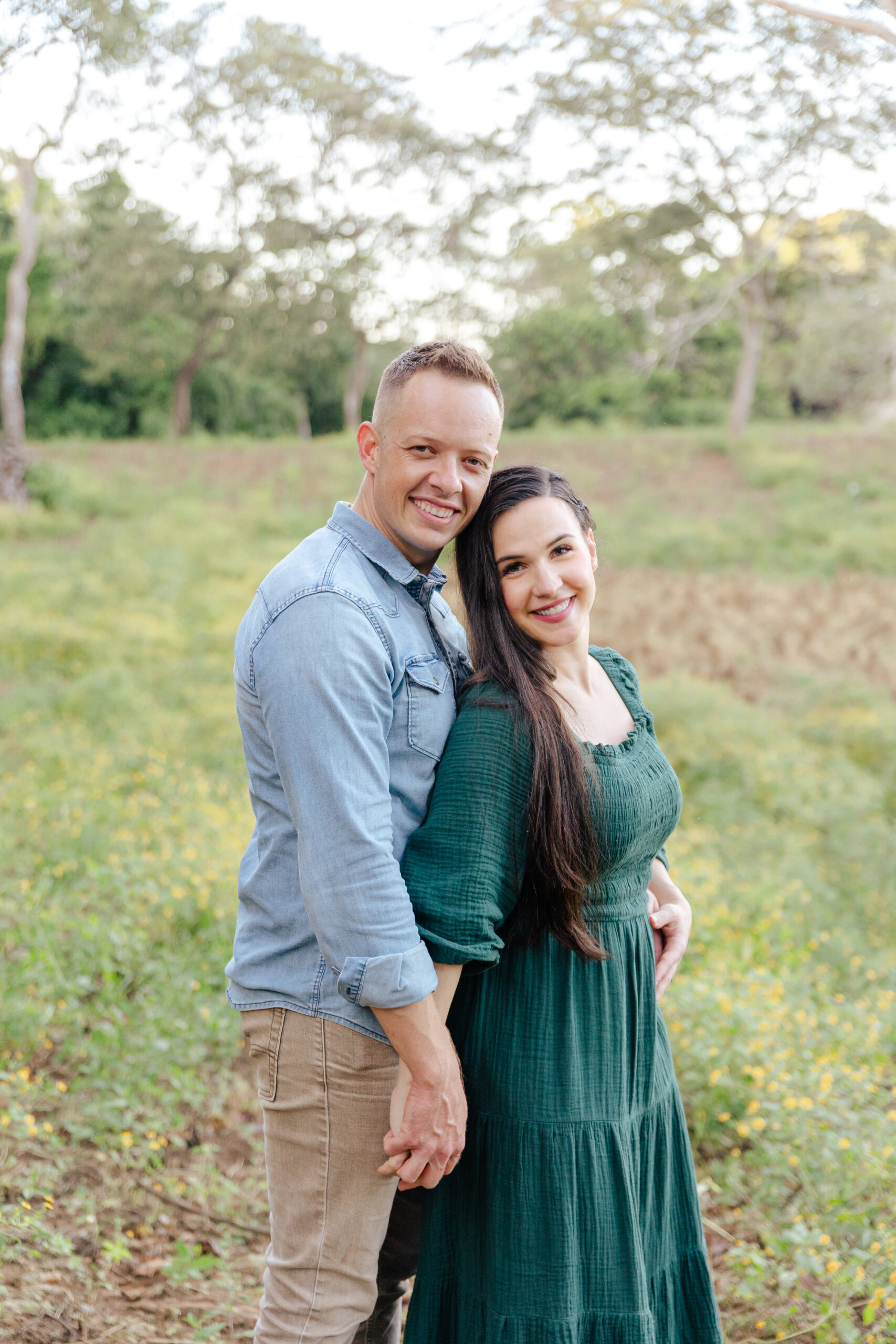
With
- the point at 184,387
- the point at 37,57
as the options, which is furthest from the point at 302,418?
the point at 37,57

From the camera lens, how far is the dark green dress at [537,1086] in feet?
5.22

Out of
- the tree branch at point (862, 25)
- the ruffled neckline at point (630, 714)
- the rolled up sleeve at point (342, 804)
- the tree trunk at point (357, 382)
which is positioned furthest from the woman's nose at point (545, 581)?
the tree trunk at point (357, 382)

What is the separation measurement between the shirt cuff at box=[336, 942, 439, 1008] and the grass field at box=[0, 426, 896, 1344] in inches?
44.7

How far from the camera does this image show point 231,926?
13.5 feet

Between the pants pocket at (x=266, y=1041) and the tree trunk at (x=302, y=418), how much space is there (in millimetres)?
25442

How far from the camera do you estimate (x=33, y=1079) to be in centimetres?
323

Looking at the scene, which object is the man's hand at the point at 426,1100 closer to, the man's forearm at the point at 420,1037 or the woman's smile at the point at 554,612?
the man's forearm at the point at 420,1037

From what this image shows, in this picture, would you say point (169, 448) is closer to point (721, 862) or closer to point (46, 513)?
point (46, 513)

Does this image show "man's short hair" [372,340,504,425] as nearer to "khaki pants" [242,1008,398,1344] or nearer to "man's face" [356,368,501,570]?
"man's face" [356,368,501,570]

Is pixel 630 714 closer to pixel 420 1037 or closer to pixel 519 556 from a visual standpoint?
pixel 519 556

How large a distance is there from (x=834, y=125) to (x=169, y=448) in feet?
50.6

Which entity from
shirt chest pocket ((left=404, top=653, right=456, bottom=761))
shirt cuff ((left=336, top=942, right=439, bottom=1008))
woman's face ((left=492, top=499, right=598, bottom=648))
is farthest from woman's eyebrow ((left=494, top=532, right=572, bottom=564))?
shirt cuff ((left=336, top=942, right=439, bottom=1008))

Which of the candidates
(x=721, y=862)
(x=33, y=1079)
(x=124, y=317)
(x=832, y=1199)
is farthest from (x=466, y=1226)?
(x=124, y=317)

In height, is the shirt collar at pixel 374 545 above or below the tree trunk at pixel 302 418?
below
